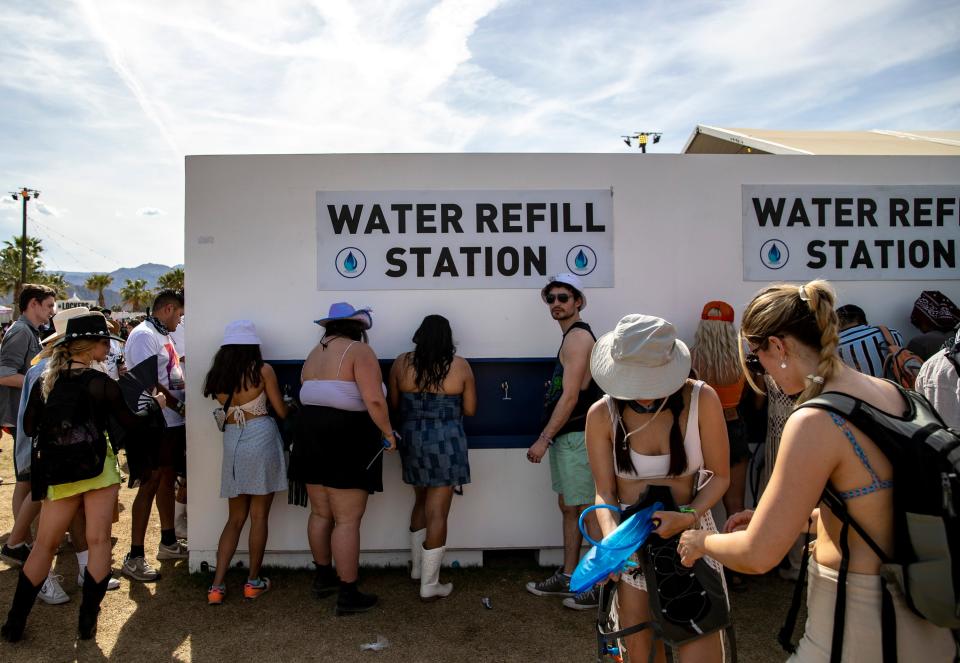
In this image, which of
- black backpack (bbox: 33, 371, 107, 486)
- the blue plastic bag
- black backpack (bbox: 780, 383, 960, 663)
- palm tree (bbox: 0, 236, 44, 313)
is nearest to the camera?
black backpack (bbox: 780, 383, 960, 663)

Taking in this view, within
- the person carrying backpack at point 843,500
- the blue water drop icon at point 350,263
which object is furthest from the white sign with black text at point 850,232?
the person carrying backpack at point 843,500

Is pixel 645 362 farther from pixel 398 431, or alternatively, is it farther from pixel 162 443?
pixel 162 443

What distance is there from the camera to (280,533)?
466 cm

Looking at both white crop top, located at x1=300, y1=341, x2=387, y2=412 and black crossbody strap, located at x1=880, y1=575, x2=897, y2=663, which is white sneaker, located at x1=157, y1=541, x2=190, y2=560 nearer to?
white crop top, located at x1=300, y1=341, x2=387, y2=412

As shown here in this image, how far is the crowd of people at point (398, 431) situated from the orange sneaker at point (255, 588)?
0.04 ft

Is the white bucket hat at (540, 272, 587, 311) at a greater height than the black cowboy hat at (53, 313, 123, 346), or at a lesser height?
greater

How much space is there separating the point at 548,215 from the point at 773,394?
1932 mm

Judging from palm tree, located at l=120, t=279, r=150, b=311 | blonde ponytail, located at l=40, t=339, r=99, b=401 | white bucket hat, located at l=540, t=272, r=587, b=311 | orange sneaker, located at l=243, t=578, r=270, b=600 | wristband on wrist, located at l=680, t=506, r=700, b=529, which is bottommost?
orange sneaker, located at l=243, t=578, r=270, b=600

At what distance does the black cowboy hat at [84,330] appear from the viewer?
3.59m

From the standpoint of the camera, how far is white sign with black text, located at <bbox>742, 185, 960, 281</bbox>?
479 cm

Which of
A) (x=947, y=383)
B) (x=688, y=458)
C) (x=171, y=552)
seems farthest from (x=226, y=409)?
(x=947, y=383)

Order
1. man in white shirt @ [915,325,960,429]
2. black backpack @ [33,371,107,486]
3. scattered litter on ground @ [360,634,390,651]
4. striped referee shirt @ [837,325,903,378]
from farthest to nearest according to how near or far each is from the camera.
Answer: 1. striped referee shirt @ [837,325,903,378]
2. scattered litter on ground @ [360,634,390,651]
3. black backpack @ [33,371,107,486]
4. man in white shirt @ [915,325,960,429]

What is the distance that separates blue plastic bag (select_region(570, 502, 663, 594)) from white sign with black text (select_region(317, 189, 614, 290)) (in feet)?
8.94

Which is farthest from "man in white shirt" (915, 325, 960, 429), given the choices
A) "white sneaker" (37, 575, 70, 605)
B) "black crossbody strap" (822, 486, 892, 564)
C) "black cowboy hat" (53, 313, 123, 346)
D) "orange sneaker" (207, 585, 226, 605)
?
"white sneaker" (37, 575, 70, 605)
